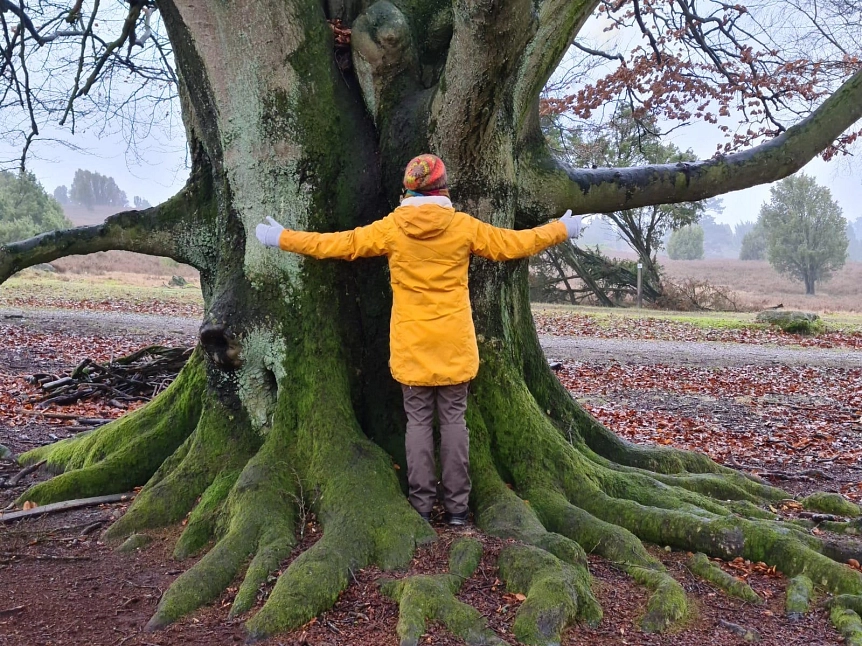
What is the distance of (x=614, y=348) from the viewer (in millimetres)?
15320

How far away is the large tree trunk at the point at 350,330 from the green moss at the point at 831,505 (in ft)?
1.17

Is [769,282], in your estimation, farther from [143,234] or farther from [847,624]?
[847,624]

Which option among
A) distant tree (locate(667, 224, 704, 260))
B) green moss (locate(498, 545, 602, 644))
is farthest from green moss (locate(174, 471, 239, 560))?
distant tree (locate(667, 224, 704, 260))

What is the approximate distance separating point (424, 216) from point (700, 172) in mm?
2465

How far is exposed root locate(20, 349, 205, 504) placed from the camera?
466cm

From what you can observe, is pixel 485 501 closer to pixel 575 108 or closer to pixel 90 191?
pixel 575 108

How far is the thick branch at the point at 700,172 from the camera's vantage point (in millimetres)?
4961

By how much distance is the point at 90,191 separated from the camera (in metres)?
102

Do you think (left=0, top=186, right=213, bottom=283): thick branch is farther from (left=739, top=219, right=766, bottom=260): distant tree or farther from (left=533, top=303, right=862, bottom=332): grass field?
(left=739, top=219, right=766, bottom=260): distant tree

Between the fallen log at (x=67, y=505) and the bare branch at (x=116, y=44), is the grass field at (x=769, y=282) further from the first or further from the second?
the fallen log at (x=67, y=505)

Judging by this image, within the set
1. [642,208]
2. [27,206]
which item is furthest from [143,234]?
[27,206]

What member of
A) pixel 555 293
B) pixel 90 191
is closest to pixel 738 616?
pixel 555 293

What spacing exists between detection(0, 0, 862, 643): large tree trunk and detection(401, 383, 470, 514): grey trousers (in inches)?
6.0

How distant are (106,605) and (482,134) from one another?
9.77ft
